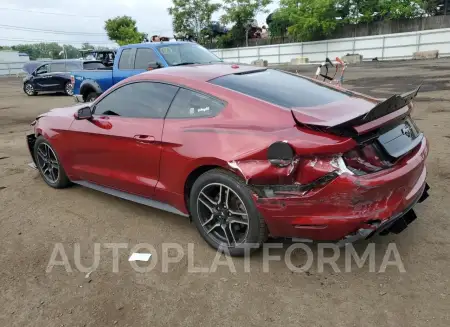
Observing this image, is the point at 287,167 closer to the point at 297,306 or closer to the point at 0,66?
the point at 297,306

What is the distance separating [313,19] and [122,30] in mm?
22766

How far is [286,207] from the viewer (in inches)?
110

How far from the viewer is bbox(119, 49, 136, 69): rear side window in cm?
923

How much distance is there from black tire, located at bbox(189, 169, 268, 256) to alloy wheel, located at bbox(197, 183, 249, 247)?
0.02 m

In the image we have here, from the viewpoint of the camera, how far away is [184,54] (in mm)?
8734

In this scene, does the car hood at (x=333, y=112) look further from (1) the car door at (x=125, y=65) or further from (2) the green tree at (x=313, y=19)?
(2) the green tree at (x=313, y=19)

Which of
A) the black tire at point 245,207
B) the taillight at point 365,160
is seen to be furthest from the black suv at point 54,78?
the taillight at point 365,160

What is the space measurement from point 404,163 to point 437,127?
5.10m

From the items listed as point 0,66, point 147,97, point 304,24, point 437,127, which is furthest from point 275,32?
point 147,97

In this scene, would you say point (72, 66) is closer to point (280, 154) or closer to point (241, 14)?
point (280, 154)

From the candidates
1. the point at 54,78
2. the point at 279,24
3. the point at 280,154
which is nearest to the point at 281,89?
the point at 280,154

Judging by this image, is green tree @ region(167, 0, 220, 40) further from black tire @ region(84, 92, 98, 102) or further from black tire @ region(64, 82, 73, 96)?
black tire @ region(84, 92, 98, 102)

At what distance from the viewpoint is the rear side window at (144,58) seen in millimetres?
8698

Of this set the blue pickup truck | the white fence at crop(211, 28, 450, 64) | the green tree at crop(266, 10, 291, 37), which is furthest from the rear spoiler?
the green tree at crop(266, 10, 291, 37)
